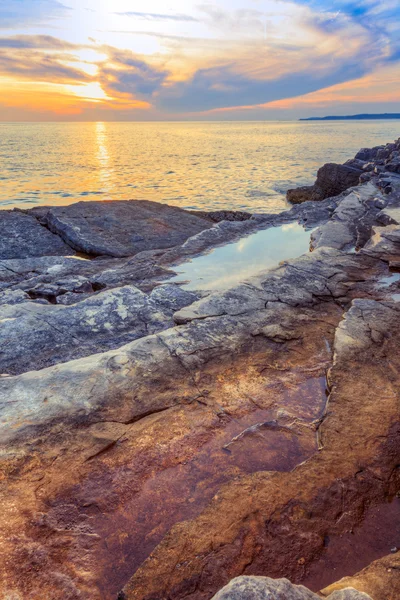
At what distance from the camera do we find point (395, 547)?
2389 mm

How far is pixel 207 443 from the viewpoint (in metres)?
3.20

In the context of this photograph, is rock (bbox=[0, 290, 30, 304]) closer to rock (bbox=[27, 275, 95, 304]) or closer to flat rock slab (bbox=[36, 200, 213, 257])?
rock (bbox=[27, 275, 95, 304])

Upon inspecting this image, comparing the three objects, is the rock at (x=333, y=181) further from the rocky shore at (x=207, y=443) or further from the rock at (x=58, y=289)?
the rock at (x=58, y=289)

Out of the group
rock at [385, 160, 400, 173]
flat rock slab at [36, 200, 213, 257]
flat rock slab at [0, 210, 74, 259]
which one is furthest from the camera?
rock at [385, 160, 400, 173]

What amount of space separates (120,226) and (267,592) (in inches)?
428

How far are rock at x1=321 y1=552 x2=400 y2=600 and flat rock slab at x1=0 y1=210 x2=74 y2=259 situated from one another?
9844 mm

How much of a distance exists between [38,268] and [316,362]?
655cm

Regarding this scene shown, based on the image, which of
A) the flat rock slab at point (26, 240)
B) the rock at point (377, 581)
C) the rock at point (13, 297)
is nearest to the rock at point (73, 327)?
the rock at point (13, 297)

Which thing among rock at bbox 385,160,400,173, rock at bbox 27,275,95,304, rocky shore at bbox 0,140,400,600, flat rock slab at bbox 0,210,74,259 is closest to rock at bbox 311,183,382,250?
rocky shore at bbox 0,140,400,600

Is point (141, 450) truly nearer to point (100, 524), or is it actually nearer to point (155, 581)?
point (100, 524)

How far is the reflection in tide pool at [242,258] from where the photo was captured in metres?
7.15

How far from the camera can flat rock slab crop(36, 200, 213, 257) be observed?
10508 millimetres

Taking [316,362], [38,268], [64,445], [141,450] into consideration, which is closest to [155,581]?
[141,450]

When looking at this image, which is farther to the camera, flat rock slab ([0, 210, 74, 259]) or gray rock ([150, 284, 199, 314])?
flat rock slab ([0, 210, 74, 259])
